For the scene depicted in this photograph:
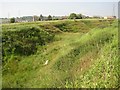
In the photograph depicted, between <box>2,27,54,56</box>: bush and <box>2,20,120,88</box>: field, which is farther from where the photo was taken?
<box>2,27,54,56</box>: bush

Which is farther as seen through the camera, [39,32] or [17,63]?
[39,32]

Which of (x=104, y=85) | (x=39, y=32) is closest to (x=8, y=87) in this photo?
(x=104, y=85)

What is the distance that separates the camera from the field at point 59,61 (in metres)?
7.91

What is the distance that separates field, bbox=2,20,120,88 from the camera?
7.91 meters

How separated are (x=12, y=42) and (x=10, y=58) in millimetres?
2062

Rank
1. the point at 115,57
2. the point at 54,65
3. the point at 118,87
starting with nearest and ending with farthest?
the point at 118,87 → the point at 115,57 → the point at 54,65

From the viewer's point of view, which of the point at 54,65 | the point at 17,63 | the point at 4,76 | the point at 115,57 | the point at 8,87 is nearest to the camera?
the point at 115,57

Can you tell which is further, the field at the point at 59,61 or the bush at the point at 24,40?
the bush at the point at 24,40

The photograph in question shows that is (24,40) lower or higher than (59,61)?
higher

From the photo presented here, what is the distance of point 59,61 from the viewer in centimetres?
1052

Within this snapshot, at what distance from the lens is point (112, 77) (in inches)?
286

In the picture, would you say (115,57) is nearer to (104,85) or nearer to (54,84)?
(104,85)

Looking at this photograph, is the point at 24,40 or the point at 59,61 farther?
the point at 24,40

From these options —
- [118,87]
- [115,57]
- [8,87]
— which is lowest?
[8,87]
